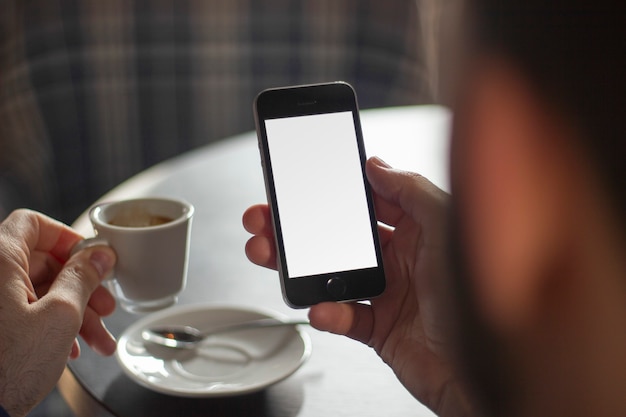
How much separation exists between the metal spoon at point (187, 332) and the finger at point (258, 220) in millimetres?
114

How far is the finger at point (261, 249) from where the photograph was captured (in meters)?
0.83

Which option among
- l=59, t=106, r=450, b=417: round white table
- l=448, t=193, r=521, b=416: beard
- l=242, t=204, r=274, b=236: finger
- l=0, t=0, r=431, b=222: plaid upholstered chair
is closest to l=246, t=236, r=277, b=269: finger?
l=242, t=204, r=274, b=236: finger

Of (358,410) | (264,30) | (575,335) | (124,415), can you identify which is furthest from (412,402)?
(264,30)

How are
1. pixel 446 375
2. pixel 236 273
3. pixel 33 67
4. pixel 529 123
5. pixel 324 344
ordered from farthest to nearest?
pixel 33 67 < pixel 236 273 < pixel 324 344 < pixel 446 375 < pixel 529 123

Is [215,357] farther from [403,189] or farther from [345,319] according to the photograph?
[403,189]

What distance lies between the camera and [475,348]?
33 cm

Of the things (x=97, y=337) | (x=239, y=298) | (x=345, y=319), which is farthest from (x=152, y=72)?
(x=345, y=319)

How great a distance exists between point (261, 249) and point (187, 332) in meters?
0.14

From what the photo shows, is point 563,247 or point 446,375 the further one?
point 446,375

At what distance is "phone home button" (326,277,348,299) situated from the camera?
0.82 metres

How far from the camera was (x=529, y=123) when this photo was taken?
0.97 feet

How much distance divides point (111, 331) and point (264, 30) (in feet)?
5.27

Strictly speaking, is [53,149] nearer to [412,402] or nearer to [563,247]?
[412,402]

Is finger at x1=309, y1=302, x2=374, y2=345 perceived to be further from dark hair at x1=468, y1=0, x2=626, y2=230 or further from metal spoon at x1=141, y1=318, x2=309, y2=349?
dark hair at x1=468, y1=0, x2=626, y2=230
